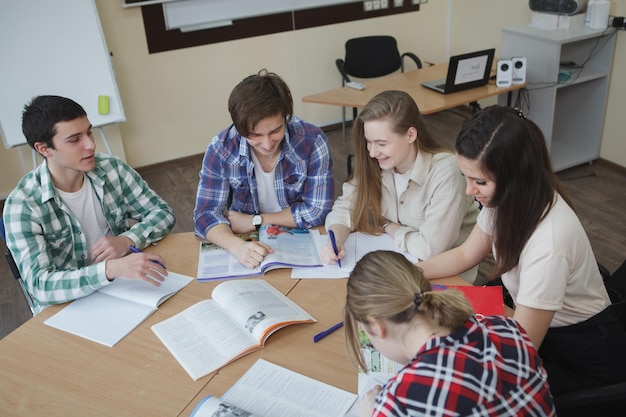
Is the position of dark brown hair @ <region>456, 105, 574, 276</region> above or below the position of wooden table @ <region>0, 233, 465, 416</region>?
above

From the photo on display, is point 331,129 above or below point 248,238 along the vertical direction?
below

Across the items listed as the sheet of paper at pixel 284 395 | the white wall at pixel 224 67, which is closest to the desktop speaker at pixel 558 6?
the white wall at pixel 224 67

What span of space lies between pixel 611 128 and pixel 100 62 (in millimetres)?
3658

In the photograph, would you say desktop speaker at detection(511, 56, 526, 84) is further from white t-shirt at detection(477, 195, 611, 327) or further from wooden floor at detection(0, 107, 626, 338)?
white t-shirt at detection(477, 195, 611, 327)

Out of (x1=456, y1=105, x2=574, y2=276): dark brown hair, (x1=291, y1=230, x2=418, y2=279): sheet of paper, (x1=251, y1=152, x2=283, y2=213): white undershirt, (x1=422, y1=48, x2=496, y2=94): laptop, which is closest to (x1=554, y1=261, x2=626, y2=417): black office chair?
(x1=456, y1=105, x2=574, y2=276): dark brown hair

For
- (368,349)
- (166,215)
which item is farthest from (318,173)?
(368,349)

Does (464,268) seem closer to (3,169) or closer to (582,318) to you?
(582,318)

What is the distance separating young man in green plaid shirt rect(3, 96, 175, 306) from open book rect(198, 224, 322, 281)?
171mm

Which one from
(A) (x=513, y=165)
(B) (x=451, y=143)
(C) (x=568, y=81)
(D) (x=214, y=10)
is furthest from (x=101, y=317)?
(B) (x=451, y=143)

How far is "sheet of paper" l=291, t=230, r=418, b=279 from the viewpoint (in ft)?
5.90

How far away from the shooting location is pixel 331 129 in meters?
5.24

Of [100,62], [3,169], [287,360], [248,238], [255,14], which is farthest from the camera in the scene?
[255,14]

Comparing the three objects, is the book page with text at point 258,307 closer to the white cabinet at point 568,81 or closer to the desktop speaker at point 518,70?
the desktop speaker at point 518,70

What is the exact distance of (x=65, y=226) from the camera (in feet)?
6.35
